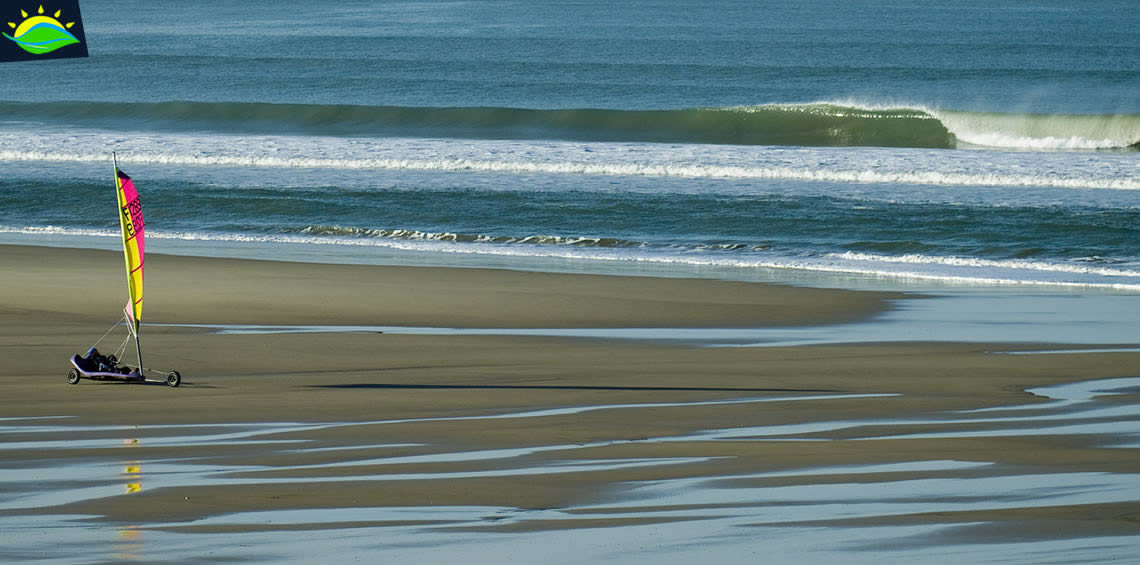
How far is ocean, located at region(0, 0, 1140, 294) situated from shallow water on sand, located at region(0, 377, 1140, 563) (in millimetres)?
8371

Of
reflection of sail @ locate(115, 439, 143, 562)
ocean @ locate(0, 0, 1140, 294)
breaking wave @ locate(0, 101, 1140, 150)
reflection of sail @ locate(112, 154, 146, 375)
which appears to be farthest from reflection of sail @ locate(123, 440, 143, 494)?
breaking wave @ locate(0, 101, 1140, 150)

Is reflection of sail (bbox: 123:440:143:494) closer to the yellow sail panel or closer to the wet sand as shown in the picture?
the wet sand

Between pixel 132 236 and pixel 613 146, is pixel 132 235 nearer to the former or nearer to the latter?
pixel 132 236

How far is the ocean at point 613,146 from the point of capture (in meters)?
19.0

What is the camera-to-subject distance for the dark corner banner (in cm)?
1080

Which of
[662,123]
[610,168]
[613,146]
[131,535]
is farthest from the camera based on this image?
[662,123]

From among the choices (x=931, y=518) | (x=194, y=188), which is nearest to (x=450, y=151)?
(x=194, y=188)

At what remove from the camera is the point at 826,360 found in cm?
1127

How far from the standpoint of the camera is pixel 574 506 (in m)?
6.82

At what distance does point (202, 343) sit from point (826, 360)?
493 cm

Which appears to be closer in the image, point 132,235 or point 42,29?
point 132,235

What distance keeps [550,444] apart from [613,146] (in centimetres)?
2268

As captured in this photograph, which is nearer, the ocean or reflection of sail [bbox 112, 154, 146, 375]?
reflection of sail [bbox 112, 154, 146, 375]

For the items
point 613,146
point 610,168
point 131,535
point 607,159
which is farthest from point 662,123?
point 131,535
